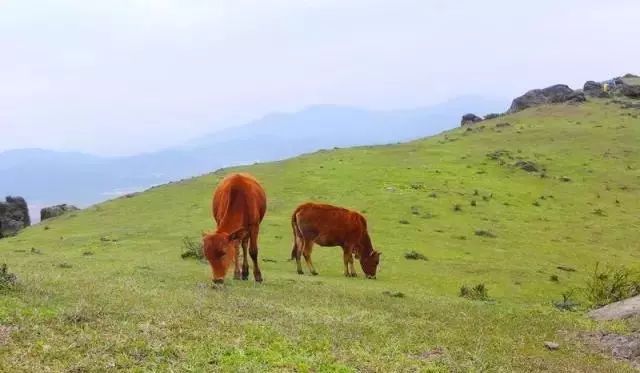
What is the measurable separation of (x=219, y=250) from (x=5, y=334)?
7137 mm

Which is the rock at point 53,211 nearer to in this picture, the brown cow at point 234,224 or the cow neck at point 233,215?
the brown cow at point 234,224

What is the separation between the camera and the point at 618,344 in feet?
47.5

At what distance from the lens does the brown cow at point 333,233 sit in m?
24.8

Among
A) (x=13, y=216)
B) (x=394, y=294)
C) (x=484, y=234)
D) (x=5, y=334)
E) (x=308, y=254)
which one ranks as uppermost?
(x=13, y=216)

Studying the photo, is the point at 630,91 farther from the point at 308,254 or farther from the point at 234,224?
the point at 234,224

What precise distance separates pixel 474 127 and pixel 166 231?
5049cm

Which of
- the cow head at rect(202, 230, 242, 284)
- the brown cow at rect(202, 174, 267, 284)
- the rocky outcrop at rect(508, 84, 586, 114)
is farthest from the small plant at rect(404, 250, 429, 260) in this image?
the rocky outcrop at rect(508, 84, 586, 114)

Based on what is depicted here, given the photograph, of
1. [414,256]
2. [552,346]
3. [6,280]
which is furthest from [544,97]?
[6,280]

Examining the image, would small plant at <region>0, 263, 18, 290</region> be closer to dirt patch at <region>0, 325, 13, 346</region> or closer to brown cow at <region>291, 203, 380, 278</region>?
dirt patch at <region>0, 325, 13, 346</region>

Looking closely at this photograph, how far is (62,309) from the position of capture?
11844 millimetres

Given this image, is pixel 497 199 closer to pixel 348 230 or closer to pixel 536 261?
pixel 536 261

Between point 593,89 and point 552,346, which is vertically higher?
point 593,89

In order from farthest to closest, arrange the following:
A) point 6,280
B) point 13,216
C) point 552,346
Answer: point 13,216 < point 552,346 < point 6,280

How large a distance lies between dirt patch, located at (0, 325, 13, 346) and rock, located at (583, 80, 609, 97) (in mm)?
93282
